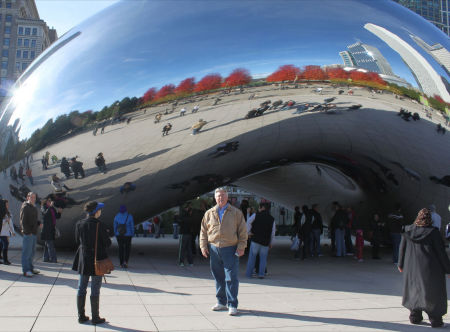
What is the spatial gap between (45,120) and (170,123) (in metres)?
2.11

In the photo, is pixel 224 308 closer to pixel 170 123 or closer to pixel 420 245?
pixel 420 245

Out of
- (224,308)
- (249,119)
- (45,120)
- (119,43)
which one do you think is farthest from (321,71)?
(45,120)

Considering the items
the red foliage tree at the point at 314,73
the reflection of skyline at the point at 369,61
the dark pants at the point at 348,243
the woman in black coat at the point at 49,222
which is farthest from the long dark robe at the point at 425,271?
the dark pants at the point at 348,243

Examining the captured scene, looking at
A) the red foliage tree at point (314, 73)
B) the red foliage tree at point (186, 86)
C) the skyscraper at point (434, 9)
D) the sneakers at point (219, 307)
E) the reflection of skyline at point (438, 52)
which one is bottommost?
the sneakers at point (219, 307)

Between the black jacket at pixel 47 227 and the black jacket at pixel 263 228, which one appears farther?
the black jacket at pixel 47 227

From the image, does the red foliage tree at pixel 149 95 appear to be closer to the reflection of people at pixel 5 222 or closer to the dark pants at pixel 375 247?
the reflection of people at pixel 5 222

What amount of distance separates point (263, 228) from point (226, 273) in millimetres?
2181

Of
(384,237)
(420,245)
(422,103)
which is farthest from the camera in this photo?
(384,237)

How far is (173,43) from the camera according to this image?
6.62m

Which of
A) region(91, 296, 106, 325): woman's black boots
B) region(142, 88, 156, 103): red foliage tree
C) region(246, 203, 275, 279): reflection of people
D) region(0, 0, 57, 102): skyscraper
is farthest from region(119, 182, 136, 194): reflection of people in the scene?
region(0, 0, 57, 102): skyscraper

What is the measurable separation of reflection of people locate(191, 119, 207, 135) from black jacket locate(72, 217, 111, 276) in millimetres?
2943

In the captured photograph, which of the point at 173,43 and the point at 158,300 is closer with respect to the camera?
the point at 158,300

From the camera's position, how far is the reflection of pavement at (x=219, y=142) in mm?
6602

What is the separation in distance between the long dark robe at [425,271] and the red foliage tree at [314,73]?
10.6 feet
